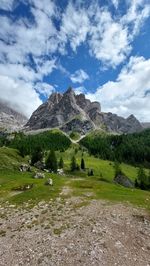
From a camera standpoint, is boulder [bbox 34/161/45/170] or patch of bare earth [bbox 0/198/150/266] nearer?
patch of bare earth [bbox 0/198/150/266]

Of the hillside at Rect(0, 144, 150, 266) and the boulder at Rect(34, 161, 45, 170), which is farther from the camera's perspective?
the boulder at Rect(34, 161, 45, 170)

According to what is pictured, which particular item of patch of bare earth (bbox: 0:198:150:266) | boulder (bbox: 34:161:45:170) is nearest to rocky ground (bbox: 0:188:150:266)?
patch of bare earth (bbox: 0:198:150:266)

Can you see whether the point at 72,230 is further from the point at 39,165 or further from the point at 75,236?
the point at 39,165

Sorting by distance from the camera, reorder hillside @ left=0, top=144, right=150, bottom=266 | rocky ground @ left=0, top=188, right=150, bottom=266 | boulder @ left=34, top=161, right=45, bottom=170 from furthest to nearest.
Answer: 1. boulder @ left=34, top=161, right=45, bottom=170
2. hillside @ left=0, top=144, right=150, bottom=266
3. rocky ground @ left=0, top=188, right=150, bottom=266

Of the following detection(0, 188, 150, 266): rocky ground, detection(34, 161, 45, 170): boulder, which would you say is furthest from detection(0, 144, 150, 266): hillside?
detection(34, 161, 45, 170): boulder

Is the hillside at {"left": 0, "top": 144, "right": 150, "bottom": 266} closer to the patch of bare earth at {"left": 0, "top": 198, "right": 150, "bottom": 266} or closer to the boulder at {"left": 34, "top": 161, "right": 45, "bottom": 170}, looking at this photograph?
the patch of bare earth at {"left": 0, "top": 198, "right": 150, "bottom": 266}

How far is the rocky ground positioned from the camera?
2012cm

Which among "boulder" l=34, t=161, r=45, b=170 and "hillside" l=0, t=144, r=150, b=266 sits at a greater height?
"boulder" l=34, t=161, r=45, b=170

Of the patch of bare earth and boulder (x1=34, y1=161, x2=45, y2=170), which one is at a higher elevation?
boulder (x1=34, y1=161, x2=45, y2=170)

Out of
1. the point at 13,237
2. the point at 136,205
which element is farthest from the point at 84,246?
the point at 136,205

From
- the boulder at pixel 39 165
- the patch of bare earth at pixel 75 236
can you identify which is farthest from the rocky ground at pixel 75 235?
the boulder at pixel 39 165

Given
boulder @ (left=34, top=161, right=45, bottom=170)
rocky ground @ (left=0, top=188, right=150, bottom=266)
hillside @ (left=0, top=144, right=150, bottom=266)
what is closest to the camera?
rocky ground @ (left=0, top=188, right=150, bottom=266)

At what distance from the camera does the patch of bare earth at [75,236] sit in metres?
20.1

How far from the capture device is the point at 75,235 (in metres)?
24.7
